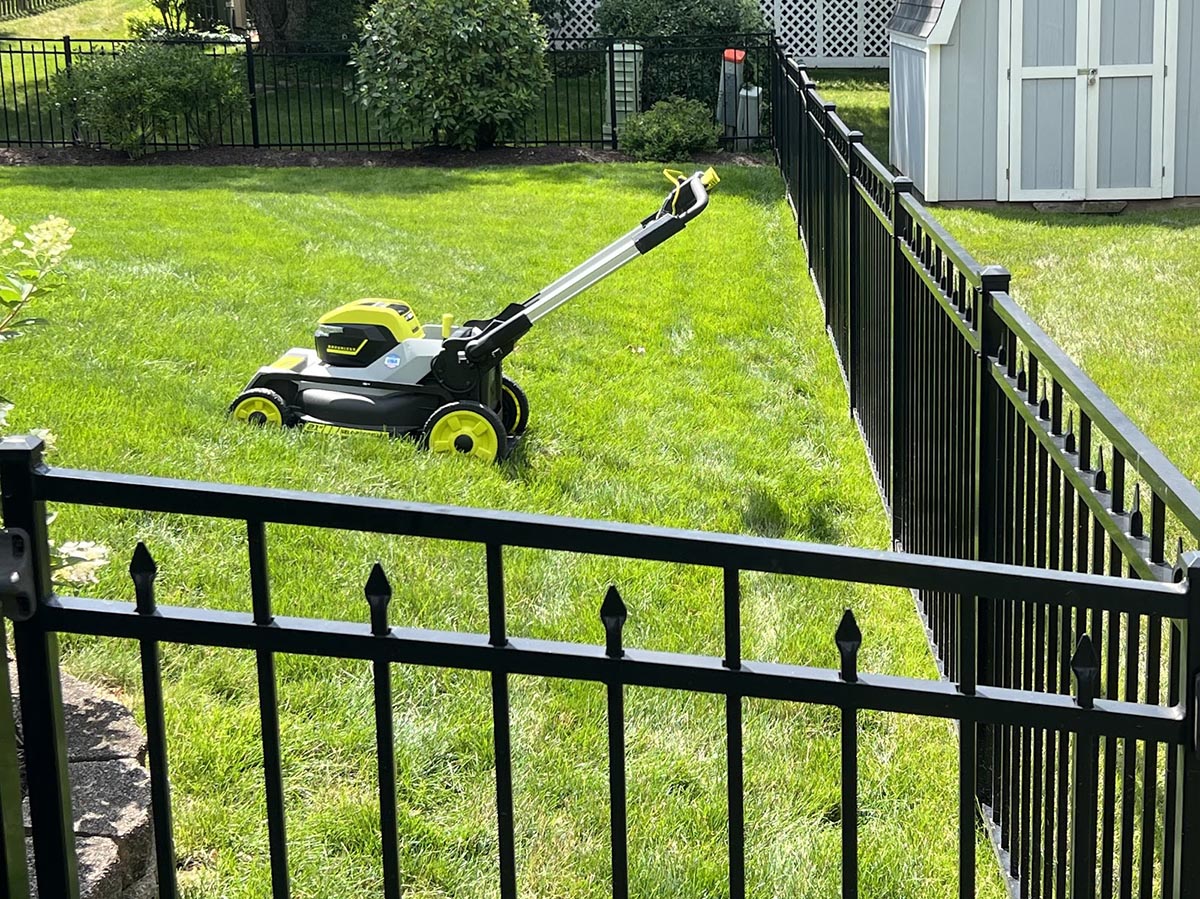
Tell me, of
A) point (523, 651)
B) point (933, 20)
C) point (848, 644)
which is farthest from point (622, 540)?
point (933, 20)

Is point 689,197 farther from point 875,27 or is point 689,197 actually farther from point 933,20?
point 875,27

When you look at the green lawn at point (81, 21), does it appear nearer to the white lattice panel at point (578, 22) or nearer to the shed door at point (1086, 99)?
the white lattice panel at point (578, 22)

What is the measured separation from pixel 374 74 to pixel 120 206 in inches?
205

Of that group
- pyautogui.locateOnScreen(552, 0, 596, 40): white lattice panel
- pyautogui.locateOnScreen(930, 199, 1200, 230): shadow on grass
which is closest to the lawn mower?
pyautogui.locateOnScreen(930, 199, 1200, 230): shadow on grass

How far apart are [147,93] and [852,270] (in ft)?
40.2

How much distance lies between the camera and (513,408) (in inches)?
277

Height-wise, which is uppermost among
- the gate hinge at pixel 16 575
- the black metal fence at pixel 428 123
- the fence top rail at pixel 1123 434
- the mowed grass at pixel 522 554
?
the black metal fence at pixel 428 123

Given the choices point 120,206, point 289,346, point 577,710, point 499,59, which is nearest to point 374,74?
point 499,59

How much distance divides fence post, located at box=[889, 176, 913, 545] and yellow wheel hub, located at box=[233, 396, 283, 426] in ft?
8.61

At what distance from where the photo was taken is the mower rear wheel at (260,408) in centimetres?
676

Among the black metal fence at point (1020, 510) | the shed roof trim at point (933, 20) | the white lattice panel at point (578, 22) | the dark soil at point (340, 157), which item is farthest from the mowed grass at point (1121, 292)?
the white lattice panel at point (578, 22)

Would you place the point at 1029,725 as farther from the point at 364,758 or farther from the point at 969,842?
the point at 364,758

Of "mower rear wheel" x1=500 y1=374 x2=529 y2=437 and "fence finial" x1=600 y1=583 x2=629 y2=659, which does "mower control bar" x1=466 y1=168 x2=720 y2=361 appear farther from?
"fence finial" x1=600 y1=583 x2=629 y2=659

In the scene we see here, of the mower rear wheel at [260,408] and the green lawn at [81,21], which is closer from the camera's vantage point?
the mower rear wheel at [260,408]
